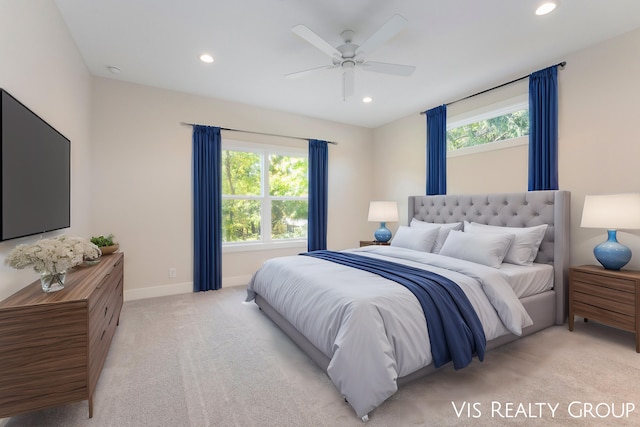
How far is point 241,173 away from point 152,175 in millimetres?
1222

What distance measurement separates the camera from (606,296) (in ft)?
8.34

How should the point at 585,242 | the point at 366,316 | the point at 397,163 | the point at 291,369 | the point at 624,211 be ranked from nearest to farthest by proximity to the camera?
the point at 366,316, the point at 291,369, the point at 624,211, the point at 585,242, the point at 397,163

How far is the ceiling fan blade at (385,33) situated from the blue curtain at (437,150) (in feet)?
7.45

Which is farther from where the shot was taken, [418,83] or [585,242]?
[418,83]

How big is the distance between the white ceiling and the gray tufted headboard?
4.72 ft

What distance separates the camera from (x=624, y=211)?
95.5 inches

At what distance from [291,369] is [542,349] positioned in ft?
6.78

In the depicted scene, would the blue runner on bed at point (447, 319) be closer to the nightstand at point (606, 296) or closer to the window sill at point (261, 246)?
the nightstand at point (606, 296)

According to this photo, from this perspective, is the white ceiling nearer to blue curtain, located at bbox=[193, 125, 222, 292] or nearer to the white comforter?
blue curtain, located at bbox=[193, 125, 222, 292]

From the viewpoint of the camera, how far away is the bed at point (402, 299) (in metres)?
1.70

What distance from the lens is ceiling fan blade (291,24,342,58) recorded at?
6.83ft

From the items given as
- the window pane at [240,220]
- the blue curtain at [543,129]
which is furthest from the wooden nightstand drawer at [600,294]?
the window pane at [240,220]

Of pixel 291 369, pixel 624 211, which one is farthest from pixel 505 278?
pixel 291 369

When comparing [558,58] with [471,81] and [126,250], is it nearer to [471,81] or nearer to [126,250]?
[471,81]
